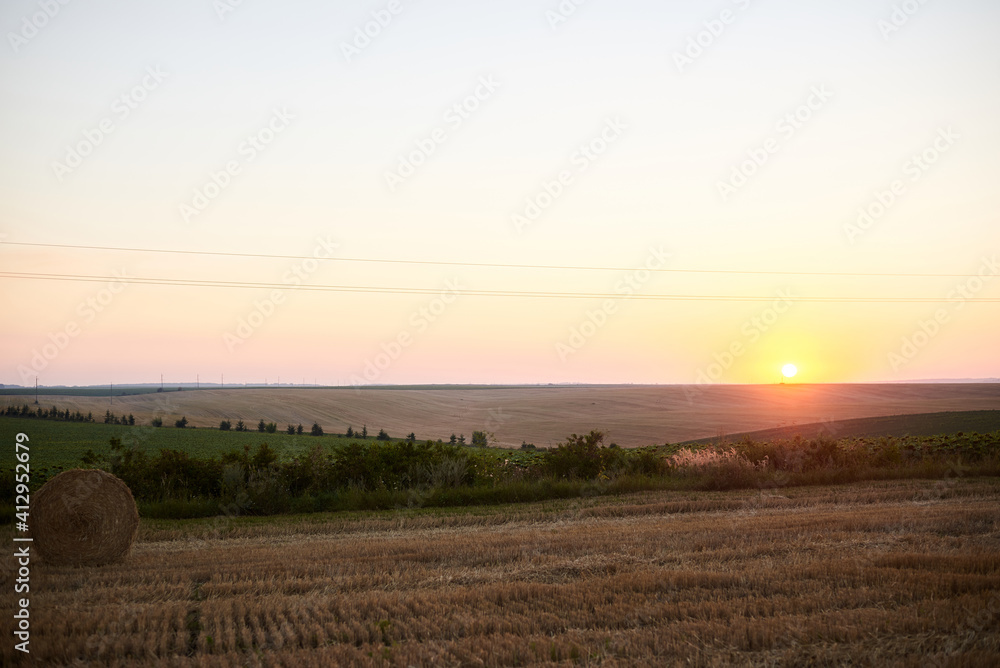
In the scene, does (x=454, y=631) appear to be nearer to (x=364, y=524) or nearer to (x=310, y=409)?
(x=364, y=524)

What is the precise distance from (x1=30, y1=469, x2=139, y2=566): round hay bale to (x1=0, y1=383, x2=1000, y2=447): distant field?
3572 centimetres

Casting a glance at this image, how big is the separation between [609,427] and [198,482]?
147ft

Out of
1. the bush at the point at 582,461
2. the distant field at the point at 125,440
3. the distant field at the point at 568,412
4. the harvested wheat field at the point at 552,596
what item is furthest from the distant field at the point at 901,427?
the harvested wheat field at the point at 552,596

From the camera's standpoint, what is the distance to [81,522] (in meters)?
10.8

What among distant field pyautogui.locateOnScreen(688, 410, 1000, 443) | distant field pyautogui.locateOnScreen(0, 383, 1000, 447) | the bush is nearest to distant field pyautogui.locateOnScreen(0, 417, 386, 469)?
distant field pyautogui.locateOnScreen(0, 383, 1000, 447)

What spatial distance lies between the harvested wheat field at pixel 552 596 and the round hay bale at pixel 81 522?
350mm

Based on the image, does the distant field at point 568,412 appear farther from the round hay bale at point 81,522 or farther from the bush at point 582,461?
the round hay bale at point 81,522

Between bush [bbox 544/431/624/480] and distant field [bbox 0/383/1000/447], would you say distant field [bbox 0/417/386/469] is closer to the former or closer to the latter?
distant field [bbox 0/383/1000/447]

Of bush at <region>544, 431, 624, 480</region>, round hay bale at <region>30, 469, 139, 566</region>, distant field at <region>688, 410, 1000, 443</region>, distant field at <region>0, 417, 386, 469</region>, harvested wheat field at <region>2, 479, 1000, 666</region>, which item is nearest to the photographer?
harvested wheat field at <region>2, 479, 1000, 666</region>

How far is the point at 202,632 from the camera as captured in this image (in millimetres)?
6996

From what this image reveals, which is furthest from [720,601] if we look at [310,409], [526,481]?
[310,409]

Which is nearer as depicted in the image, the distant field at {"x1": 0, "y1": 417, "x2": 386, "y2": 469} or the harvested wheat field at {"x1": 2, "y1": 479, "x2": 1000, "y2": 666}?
the harvested wheat field at {"x1": 2, "y1": 479, "x2": 1000, "y2": 666}

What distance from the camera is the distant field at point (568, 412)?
56844 mm

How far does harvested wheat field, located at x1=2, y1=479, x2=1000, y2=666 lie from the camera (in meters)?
6.29
